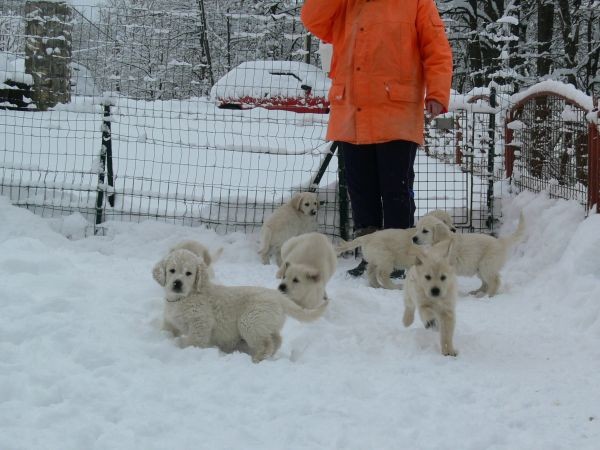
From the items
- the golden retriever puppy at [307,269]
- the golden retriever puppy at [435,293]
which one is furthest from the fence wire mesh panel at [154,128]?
the golden retriever puppy at [435,293]

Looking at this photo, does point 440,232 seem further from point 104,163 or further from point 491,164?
point 104,163

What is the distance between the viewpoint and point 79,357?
3.58 m

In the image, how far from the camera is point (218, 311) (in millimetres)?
4262

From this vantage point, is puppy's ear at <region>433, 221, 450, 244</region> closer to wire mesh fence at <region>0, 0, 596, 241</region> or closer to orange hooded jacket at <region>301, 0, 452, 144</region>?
orange hooded jacket at <region>301, 0, 452, 144</region>

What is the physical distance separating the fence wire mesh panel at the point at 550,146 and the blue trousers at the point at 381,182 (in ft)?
5.19

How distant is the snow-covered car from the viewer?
884cm

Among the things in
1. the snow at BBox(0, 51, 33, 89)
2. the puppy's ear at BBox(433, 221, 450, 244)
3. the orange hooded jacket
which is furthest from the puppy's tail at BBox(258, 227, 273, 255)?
the snow at BBox(0, 51, 33, 89)

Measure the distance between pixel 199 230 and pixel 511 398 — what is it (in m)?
4.43

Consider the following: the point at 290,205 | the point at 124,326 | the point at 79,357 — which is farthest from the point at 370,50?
the point at 79,357

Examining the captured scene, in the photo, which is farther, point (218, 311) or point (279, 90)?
point (279, 90)

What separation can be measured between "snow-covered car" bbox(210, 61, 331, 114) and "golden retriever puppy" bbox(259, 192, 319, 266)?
5.59ft

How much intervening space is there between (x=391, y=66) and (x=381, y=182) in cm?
96

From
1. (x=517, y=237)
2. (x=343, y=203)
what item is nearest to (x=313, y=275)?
(x=517, y=237)

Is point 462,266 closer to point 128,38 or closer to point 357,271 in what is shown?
point 357,271
